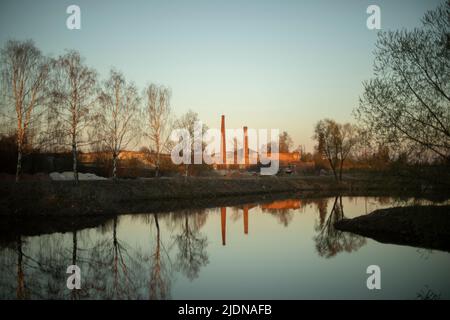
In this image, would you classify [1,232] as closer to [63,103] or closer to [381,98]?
[63,103]

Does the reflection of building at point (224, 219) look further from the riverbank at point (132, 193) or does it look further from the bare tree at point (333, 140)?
→ the bare tree at point (333, 140)

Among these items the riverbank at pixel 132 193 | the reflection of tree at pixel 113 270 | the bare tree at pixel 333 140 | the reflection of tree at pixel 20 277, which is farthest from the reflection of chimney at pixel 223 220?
the bare tree at pixel 333 140

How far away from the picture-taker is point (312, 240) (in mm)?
18109

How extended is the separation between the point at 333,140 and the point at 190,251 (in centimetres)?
5058

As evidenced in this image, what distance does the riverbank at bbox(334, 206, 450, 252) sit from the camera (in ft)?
52.9

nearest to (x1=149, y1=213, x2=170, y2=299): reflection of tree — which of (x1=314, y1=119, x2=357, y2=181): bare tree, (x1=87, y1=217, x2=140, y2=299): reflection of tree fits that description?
(x1=87, y1=217, x2=140, y2=299): reflection of tree

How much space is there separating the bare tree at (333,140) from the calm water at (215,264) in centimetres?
4122

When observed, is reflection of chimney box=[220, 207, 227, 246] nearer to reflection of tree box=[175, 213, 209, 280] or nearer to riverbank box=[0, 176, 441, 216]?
reflection of tree box=[175, 213, 209, 280]

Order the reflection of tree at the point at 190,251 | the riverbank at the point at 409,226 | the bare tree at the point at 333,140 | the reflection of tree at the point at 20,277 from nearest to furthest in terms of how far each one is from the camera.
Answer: the reflection of tree at the point at 20,277 → the reflection of tree at the point at 190,251 → the riverbank at the point at 409,226 → the bare tree at the point at 333,140

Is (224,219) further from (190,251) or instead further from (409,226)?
(409,226)

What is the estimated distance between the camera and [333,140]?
60.9 m

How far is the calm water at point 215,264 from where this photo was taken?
10.0 meters

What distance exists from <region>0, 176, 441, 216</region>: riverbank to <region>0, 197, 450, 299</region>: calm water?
3575 mm
